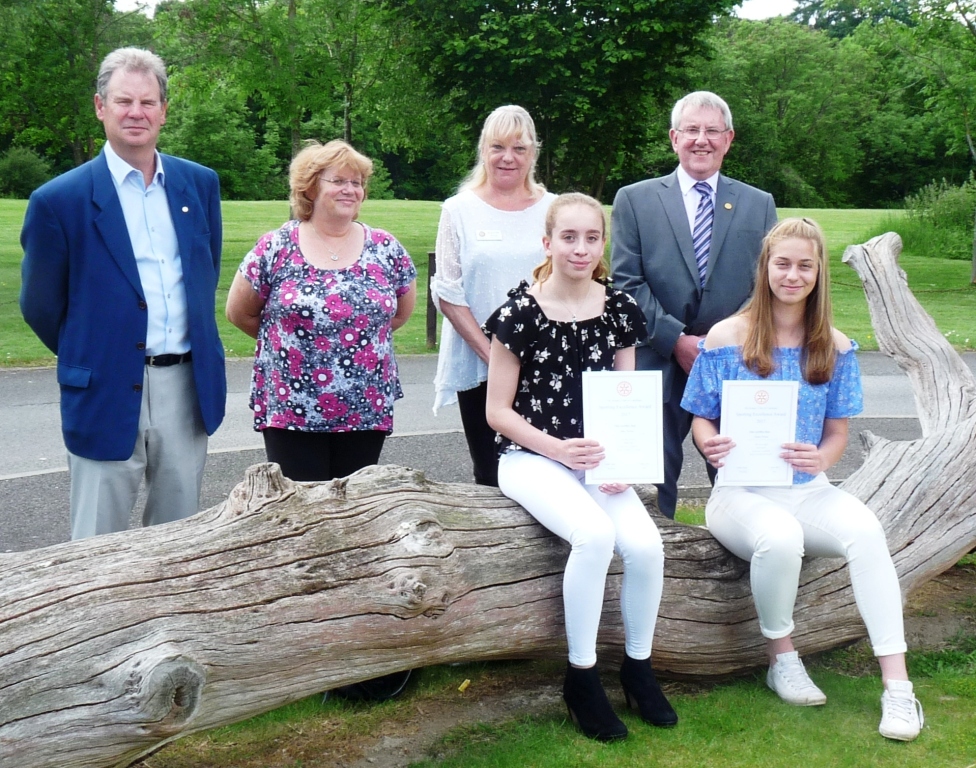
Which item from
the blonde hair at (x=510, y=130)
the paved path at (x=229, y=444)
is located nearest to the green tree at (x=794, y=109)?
the paved path at (x=229, y=444)

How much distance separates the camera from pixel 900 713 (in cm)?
388

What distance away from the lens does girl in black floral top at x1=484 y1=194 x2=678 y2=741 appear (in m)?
3.77

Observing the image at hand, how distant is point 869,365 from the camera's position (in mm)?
13055

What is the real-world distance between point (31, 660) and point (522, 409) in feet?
6.32

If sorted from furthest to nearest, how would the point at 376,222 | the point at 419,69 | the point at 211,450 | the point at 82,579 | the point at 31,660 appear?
the point at 376,222 → the point at 419,69 → the point at 211,450 → the point at 82,579 → the point at 31,660

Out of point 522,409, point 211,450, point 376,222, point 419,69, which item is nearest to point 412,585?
point 522,409

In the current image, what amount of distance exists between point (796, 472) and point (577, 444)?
0.98 metres

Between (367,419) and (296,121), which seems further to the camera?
(296,121)

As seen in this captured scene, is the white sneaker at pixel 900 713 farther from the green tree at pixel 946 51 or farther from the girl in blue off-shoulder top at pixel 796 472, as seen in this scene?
the green tree at pixel 946 51

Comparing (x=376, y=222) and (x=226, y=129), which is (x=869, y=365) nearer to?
(x=376, y=222)

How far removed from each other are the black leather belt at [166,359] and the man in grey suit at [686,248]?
6.67 feet

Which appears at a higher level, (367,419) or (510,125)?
(510,125)

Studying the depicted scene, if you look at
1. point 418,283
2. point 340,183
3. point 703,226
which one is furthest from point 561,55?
point 340,183

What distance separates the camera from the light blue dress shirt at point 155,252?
4.05 meters
